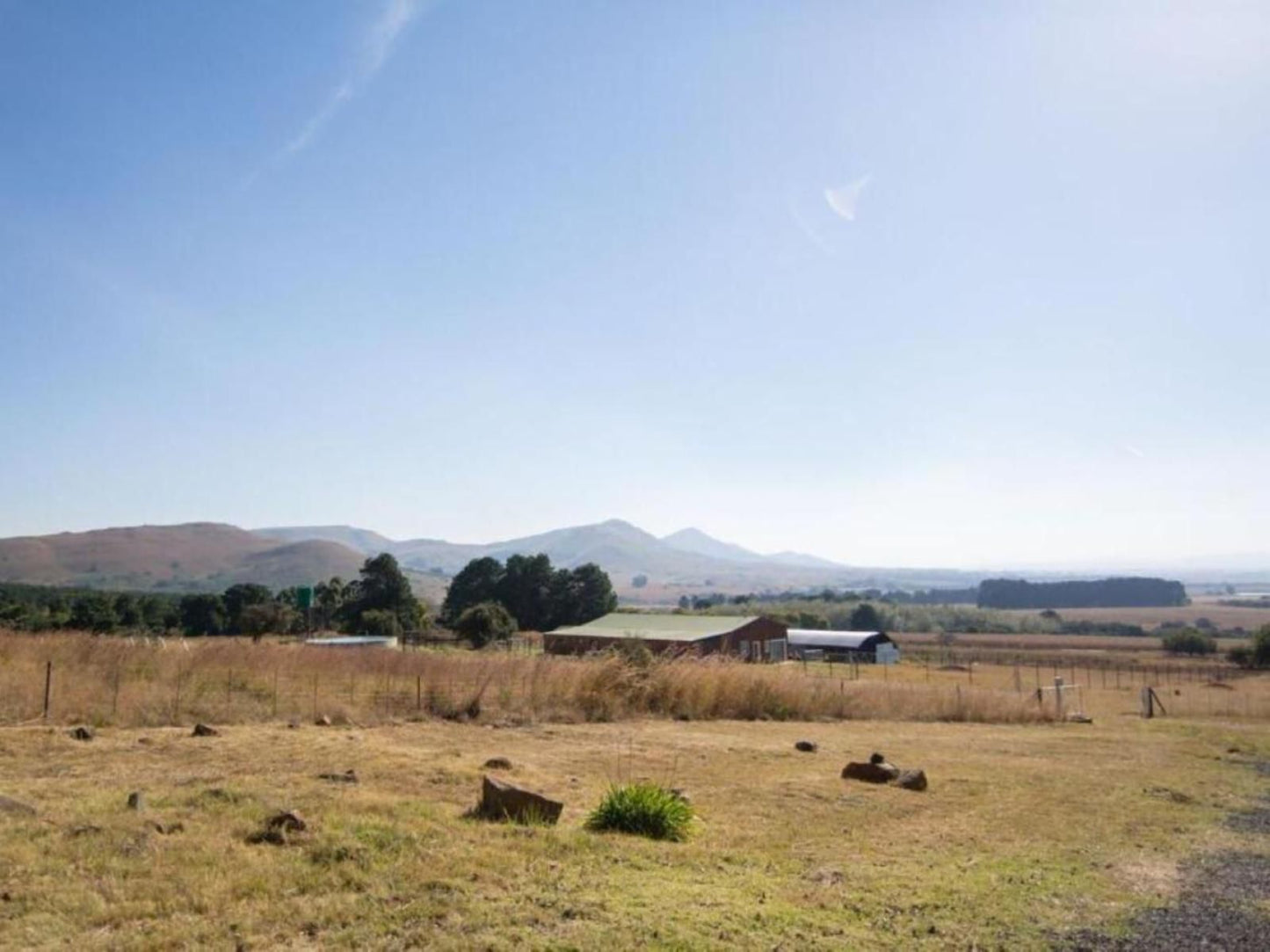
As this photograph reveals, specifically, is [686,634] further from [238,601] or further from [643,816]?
[643,816]

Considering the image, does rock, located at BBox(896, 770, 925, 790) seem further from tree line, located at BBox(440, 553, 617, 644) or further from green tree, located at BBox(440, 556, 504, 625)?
green tree, located at BBox(440, 556, 504, 625)

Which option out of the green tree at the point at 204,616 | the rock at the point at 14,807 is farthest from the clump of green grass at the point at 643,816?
the green tree at the point at 204,616

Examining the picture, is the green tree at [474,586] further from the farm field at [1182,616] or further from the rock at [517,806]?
the farm field at [1182,616]

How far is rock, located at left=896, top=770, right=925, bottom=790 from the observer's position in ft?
40.0

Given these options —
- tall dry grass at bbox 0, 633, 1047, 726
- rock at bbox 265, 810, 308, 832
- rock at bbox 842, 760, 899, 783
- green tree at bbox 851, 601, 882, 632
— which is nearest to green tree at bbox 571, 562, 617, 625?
tall dry grass at bbox 0, 633, 1047, 726

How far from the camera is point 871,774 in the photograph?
40.9 ft

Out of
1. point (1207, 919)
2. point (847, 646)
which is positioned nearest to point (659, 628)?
point (847, 646)

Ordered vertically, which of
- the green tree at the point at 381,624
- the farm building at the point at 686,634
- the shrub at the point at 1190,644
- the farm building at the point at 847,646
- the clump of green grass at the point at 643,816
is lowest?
the shrub at the point at 1190,644

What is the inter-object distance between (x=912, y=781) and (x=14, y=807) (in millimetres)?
10359

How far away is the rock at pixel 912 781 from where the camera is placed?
12.2 meters

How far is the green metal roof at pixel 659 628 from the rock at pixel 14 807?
130ft

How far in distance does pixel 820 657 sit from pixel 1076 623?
338 ft

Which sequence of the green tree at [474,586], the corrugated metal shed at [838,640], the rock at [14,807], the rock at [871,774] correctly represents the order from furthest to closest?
the green tree at [474,586] < the corrugated metal shed at [838,640] < the rock at [871,774] < the rock at [14,807]

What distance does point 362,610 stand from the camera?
58.9 meters
